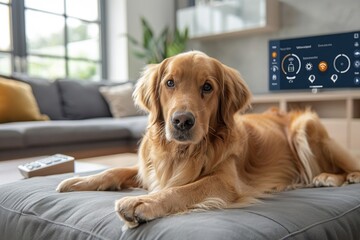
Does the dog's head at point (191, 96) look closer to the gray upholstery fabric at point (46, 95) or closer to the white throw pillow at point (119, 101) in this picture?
the gray upholstery fabric at point (46, 95)

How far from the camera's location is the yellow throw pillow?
3385 mm

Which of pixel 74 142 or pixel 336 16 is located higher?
pixel 336 16

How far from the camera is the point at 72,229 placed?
103 cm

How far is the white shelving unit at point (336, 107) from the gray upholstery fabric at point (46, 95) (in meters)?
2.45

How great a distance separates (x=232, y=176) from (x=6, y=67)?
4.26 metres

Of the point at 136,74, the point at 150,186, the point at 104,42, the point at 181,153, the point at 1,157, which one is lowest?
the point at 1,157

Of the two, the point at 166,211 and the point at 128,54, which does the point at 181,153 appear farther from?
the point at 128,54

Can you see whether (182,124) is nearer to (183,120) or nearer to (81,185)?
(183,120)

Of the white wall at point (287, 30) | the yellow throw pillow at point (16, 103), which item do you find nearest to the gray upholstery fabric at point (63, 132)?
the yellow throw pillow at point (16, 103)

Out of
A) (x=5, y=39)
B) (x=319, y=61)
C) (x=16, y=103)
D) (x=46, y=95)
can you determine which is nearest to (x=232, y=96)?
(x=319, y=61)

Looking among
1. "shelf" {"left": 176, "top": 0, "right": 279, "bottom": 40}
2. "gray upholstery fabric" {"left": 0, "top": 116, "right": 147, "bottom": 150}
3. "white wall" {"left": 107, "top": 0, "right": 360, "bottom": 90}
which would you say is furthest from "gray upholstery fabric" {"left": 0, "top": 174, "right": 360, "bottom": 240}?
"shelf" {"left": 176, "top": 0, "right": 279, "bottom": 40}

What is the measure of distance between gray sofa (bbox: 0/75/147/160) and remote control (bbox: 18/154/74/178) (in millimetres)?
1320

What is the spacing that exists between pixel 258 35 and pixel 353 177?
429 centimetres

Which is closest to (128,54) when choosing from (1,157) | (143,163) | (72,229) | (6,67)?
(6,67)
